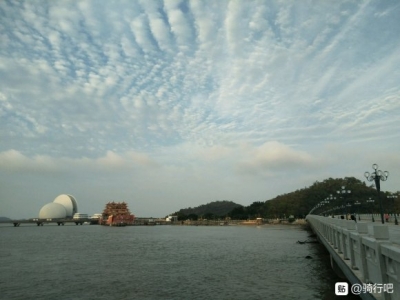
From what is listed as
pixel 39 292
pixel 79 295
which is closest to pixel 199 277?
pixel 79 295

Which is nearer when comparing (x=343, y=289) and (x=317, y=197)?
(x=343, y=289)

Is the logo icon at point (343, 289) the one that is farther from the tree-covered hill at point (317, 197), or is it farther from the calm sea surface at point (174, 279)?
the tree-covered hill at point (317, 197)

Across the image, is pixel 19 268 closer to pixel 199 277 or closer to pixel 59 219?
pixel 199 277

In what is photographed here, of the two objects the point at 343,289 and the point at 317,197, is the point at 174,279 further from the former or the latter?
the point at 317,197

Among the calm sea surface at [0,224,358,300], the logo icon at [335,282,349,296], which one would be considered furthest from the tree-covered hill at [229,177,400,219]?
the logo icon at [335,282,349,296]

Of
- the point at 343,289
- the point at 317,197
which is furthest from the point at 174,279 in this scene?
the point at 317,197

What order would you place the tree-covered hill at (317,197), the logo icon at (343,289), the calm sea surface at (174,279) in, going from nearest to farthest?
the logo icon at (343,289)
the calm sea surface at (174,279)
the tree-covered hill at (317,197)

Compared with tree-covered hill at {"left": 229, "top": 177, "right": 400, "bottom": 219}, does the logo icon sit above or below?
below

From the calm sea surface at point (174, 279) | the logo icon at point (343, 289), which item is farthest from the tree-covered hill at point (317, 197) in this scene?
the logo icon at point (343, 289)

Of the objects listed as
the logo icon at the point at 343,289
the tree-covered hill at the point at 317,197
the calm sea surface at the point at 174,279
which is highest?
the tree-covered hill at the point at 317,197

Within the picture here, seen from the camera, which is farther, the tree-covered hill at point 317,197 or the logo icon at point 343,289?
the tree-covered hill at point 317,197

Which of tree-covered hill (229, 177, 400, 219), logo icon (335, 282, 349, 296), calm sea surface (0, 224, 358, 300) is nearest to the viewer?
logo icon (335, 282, 349, 296)

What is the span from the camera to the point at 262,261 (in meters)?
30.3

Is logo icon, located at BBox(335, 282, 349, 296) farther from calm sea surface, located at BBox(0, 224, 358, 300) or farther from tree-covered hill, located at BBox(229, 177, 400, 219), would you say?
tree-covered hill, located at BBox(229, 177, 400, 219)
